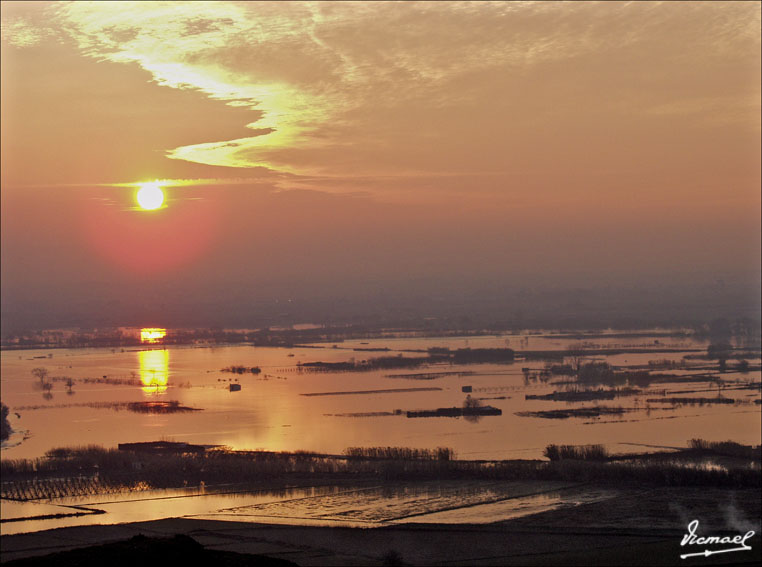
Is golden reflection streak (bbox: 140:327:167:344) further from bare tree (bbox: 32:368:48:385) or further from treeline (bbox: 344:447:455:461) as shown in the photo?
treeline (bbox: 344:447:455:461)

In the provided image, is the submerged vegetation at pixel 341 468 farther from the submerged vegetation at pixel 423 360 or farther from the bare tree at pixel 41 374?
the submerged vegetation at pixel 423 360

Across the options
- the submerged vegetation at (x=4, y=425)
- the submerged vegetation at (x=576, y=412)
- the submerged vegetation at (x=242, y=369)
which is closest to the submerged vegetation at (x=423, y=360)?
the submerged vegetation at (x=242, y=369)

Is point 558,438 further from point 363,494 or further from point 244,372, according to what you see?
point 244,372

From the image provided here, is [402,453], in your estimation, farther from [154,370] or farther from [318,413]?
[154,370]

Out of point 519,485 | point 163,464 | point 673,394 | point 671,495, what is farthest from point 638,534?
point 673,394

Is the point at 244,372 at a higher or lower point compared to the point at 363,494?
higher

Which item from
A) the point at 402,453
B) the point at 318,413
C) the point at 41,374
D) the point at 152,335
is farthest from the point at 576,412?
the point at 152,335

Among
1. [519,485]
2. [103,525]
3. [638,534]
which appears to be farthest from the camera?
[519,485]
